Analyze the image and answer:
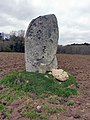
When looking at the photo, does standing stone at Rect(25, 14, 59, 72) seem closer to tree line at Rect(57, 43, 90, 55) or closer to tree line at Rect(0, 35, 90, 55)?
tree line at Rect(0, 35, 90, 55)

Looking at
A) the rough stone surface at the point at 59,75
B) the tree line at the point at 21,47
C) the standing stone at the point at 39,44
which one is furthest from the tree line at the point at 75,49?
the rough stone surface at the point at 59,75

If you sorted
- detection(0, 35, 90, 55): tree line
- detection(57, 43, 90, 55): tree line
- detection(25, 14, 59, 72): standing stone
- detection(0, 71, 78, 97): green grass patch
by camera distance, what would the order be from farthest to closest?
1. detection(57, 43, 90, 55): tree line
2. detection(0, 35, 90, 55): tree line
3. detection(25, 14, 59, 72): standing stone
4. detection(0, 71, 78, 97): green grass patch

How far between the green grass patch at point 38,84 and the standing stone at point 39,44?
2.12 feet

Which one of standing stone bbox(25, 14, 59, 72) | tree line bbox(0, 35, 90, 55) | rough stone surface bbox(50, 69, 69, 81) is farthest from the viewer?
tree line bbox(0, 35, 90, 55)

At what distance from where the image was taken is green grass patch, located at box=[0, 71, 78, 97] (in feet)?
21.6

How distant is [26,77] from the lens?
7.12m

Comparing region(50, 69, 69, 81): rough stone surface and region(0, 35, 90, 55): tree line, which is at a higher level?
region(0, 35, 90, 55): tree line

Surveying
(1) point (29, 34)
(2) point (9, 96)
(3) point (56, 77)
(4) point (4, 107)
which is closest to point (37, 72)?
(3) point (56, 77)

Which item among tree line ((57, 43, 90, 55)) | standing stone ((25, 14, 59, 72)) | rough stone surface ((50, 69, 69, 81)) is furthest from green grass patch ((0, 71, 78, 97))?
tree line ((57, 43, 90, 55))

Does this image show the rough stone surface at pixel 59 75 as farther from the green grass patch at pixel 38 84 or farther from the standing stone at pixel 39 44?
the standing stone at pixel 39 44

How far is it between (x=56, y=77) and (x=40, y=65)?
0.75 meters

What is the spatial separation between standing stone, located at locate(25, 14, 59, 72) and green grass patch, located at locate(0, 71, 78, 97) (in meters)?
0.65

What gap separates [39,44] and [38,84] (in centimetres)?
165

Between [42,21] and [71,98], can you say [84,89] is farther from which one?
[42,21]
